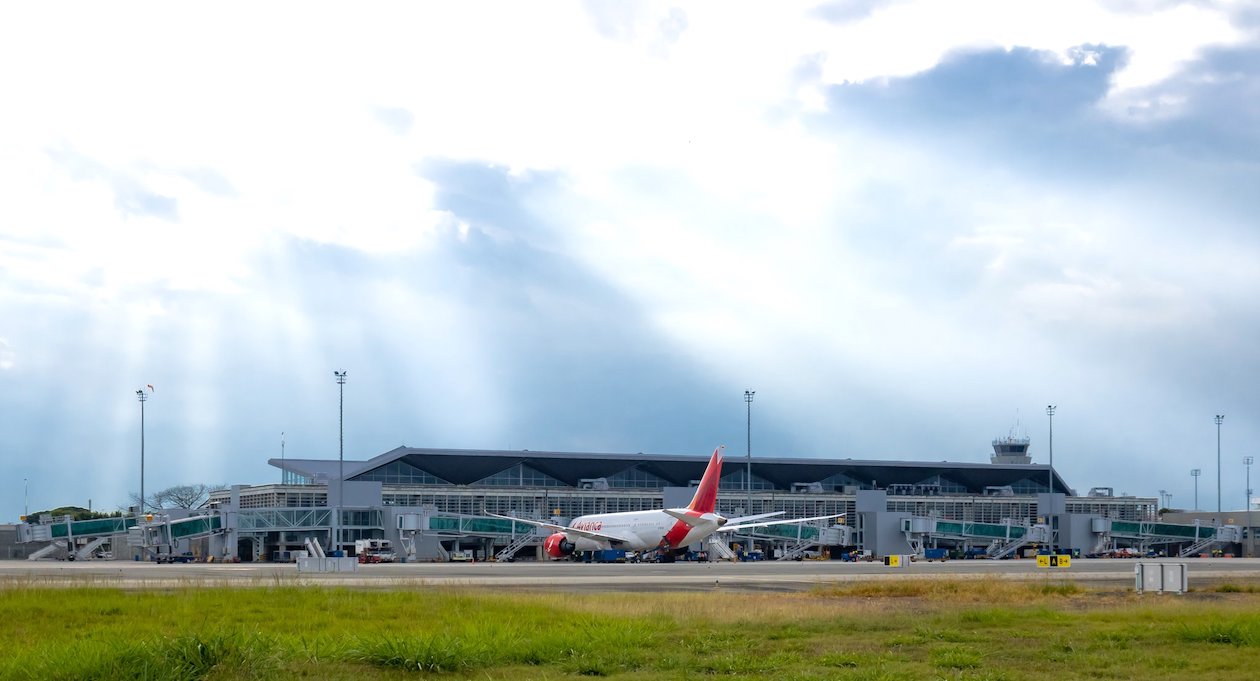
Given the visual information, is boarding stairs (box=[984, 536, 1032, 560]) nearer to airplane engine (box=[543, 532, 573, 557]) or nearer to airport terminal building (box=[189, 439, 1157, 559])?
airport terminal building (box=[189, 439, 1157, 559])

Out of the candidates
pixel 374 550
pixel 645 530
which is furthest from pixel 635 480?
pixel 645 530

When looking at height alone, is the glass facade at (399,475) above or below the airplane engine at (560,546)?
above

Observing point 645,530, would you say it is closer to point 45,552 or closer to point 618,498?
point 618,498

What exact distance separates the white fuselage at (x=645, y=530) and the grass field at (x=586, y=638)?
5894cm

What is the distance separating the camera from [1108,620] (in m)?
27.5

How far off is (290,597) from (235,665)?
51.7ft

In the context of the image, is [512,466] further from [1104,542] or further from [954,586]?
[954,586]

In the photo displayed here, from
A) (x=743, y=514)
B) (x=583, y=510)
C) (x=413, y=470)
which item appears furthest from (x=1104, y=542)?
(x=413, y=470)

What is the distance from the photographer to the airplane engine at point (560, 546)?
331 feet

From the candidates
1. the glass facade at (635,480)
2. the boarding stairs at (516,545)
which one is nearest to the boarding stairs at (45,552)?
the boarding stairs at (516,545)

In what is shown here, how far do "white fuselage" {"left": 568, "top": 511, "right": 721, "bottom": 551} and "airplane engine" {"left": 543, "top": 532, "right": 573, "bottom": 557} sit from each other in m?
0.53

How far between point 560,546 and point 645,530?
7862mm

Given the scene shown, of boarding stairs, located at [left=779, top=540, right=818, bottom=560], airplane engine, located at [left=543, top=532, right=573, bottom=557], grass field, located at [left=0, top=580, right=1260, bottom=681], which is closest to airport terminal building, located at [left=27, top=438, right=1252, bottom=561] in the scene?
boarding stairs, located at [left=779, top=540, right=818, bottom=560]

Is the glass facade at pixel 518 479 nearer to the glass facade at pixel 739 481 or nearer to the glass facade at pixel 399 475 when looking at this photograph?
the glass facade at pixel 399 475
